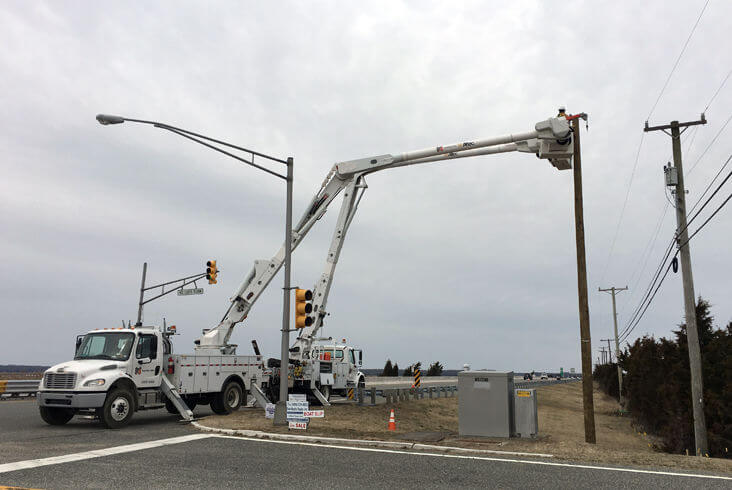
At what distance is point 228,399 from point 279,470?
35.0 ft

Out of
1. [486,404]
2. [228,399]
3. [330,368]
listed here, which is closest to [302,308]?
[486,404]

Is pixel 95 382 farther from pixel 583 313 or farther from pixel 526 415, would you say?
pixel 583 313

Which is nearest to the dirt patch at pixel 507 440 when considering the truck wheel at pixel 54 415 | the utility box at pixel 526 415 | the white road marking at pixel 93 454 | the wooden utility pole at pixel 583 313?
the utility box at pixel 526 415

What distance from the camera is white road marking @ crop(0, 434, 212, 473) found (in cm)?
941

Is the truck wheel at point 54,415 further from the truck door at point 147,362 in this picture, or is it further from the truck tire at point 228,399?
the truck tire at point 228,399

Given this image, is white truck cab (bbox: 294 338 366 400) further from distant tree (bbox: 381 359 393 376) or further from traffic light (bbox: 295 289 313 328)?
distant tree (bbox: 381 359 393 376)

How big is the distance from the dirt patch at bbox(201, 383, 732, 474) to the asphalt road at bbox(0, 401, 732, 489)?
141 centimetres

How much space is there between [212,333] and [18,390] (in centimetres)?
1336

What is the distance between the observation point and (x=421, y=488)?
7.98m

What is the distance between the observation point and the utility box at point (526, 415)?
12.9 m

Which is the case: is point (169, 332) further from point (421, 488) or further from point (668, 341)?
point (668, 341)

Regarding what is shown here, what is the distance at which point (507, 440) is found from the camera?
12.6 metres

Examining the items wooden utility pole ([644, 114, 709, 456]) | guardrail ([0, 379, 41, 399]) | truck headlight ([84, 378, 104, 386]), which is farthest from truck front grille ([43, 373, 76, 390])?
wooden utility pole ([644, 114, 709, 456])

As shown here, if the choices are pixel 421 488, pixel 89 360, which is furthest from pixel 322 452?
pixel 89 360
